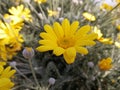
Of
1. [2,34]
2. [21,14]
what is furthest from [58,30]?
[21,14]

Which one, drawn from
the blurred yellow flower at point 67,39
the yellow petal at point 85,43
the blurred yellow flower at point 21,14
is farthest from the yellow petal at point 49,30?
the blurred yellow flower at point 21,14

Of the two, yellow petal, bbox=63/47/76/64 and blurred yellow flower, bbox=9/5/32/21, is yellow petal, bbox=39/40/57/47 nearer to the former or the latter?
yellow petal, bbox=63/47/76/64

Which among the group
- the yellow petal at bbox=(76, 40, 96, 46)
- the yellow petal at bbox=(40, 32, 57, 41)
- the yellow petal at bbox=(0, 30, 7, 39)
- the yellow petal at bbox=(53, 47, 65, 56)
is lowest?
the yellow petal at bbox=(53, 47, 65, 56)

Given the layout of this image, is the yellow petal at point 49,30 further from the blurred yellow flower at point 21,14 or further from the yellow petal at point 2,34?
the blurred yellow flower at point 21,14

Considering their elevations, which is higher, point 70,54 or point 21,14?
point 21,14

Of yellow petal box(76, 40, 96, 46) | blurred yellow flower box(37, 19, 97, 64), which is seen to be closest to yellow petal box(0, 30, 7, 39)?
blurred yellow flower box(37, 19, 97, 64)

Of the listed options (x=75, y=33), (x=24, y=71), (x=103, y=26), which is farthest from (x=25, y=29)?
(x=75, y=33)

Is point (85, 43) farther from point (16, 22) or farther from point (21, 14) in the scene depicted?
point (21, 14)

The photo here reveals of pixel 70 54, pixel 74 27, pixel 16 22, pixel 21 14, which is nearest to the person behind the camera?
pixel 70 54
